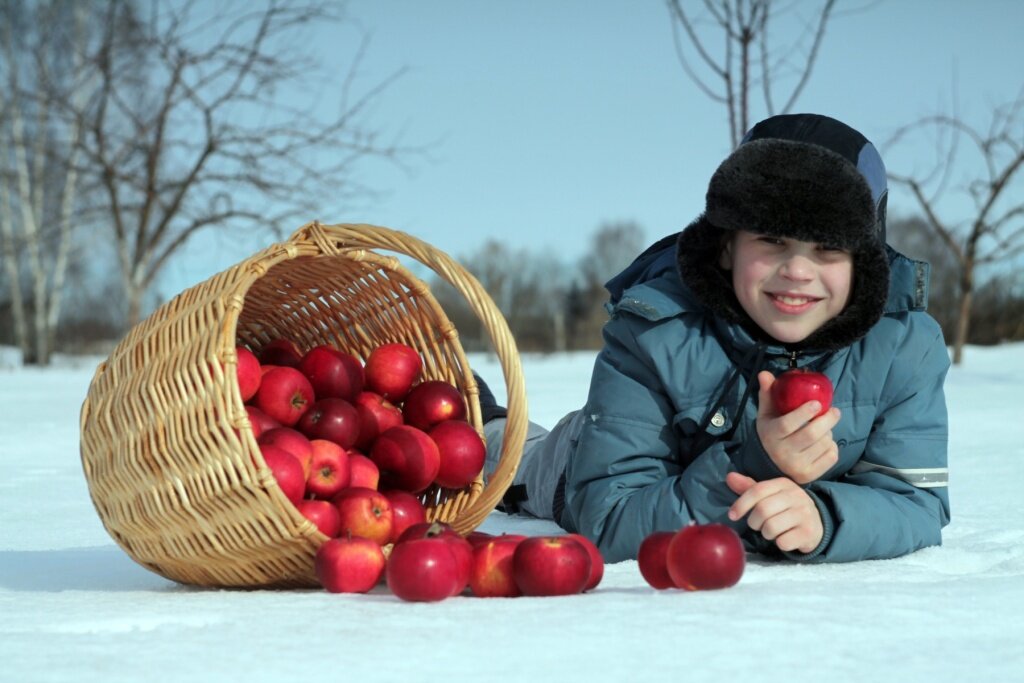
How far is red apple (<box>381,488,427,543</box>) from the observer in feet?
7.00

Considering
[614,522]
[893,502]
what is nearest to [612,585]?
[614,522]

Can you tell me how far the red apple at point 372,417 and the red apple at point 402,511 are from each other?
211 millimetres

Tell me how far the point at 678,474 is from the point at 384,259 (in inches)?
33.9

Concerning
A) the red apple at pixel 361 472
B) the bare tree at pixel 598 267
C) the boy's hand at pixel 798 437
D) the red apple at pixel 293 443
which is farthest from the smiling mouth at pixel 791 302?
the bare tree at pixel 598 267

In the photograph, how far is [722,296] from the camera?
243 centimetres

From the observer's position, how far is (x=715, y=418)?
2.41 metres

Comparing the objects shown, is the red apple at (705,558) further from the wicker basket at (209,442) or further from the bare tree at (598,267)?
the bare tree at (598,267)

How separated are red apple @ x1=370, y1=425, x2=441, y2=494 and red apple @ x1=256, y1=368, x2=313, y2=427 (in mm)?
195

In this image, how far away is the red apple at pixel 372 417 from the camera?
8.04 feet

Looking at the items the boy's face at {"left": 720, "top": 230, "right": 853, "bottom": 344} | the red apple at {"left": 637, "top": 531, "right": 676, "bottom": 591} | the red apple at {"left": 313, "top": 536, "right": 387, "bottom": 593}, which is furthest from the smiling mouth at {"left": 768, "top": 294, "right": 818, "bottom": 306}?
the red apple at {"left": 313, "top": 536, "right": 387, "bottom": 593}

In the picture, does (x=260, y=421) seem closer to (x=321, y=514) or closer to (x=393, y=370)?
(x=321, y=514)

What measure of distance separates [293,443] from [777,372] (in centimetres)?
114

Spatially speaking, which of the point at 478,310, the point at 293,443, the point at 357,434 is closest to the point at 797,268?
the point at 478,310

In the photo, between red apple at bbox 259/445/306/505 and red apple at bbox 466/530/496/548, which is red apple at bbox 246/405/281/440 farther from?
red apple at bbox 466/530/496/548
